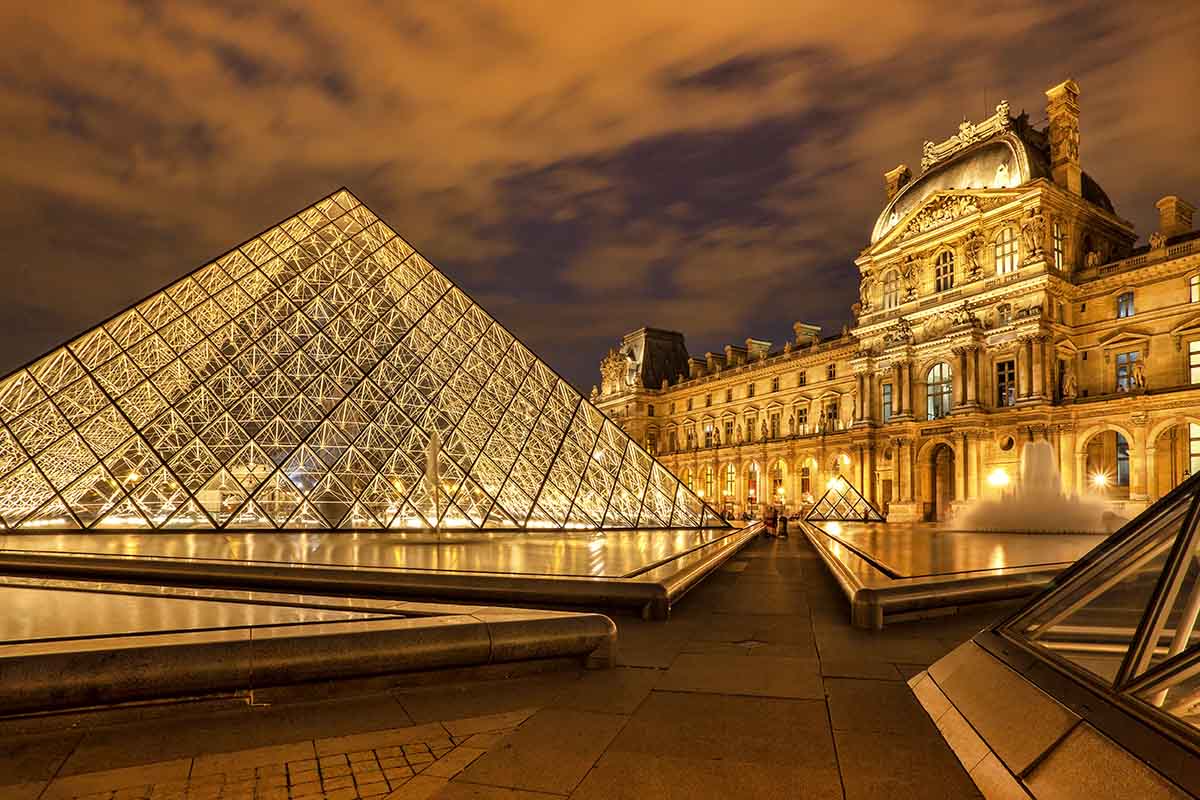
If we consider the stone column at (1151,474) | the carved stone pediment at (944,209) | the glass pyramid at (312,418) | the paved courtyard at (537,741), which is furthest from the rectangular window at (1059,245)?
the paved courtyard at (537,741)

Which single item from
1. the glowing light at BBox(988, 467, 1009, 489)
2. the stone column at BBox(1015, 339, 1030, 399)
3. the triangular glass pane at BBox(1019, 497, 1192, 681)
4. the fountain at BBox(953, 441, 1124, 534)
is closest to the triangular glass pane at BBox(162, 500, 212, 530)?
the triangular glass pane at BBox(1019, 497, 1192, 681)

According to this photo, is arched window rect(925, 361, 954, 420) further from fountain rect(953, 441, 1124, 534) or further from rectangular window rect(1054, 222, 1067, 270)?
fountain rect(953, 441, 1124, 534)

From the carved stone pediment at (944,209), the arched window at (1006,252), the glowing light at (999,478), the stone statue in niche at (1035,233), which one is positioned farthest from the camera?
the carved stone pediment at (944,209)

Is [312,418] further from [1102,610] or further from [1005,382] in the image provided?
[1005,382]

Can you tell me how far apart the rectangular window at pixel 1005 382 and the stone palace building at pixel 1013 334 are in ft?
0.20

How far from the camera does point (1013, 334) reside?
3288cm

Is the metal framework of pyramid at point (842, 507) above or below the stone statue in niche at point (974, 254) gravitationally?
below

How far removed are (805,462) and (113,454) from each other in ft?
128

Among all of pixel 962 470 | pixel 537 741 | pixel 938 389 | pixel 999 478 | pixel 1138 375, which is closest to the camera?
pixel 537 741

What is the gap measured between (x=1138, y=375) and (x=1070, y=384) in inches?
103

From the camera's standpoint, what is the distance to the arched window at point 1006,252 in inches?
1320

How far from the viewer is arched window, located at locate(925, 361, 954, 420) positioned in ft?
121

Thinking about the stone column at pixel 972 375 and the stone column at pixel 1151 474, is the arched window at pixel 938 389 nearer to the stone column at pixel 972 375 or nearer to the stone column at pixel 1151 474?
the stone column at pixel 972 375

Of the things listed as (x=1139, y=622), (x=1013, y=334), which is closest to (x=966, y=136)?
(x=1013, y=334)
